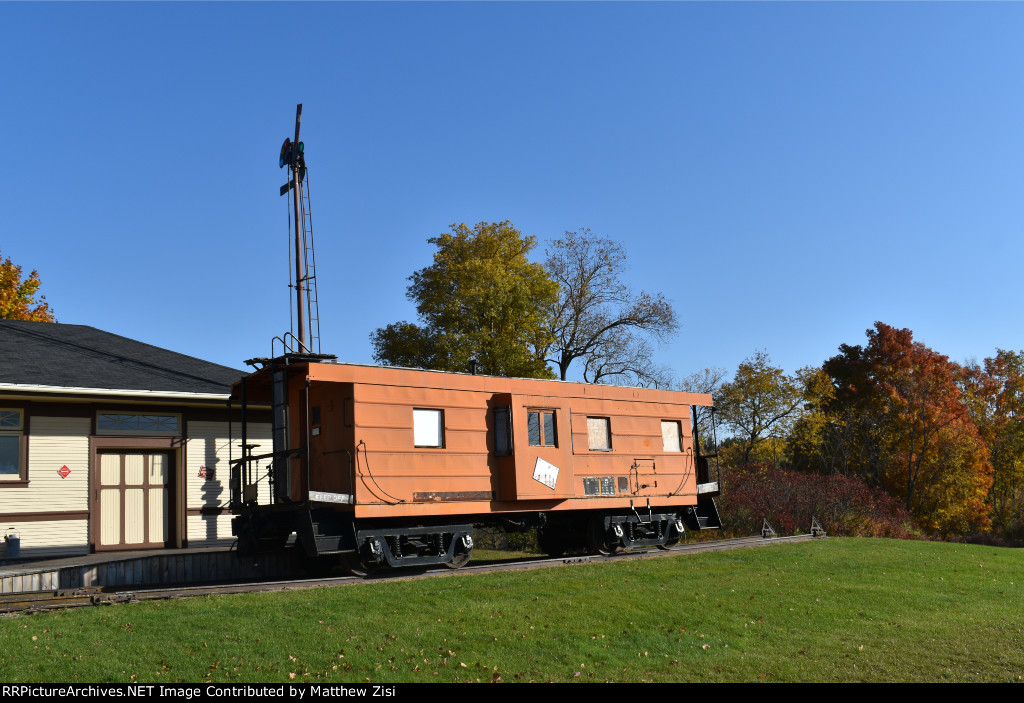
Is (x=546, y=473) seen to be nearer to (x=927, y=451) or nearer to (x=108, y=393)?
(x=108, y=393)

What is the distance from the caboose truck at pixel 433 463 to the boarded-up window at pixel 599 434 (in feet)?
0.09

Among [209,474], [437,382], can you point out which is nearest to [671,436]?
[437,382]

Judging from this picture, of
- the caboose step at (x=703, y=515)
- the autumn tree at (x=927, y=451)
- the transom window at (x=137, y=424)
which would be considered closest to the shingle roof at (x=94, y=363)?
the transom window at (x=137, y=424)

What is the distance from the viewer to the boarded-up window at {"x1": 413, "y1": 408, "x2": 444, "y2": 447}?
48.4ft

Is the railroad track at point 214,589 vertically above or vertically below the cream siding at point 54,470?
below

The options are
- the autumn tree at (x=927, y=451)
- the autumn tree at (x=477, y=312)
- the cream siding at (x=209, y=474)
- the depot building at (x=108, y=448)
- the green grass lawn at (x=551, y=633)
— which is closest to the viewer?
the green grass lawn at (x=551, y=633)

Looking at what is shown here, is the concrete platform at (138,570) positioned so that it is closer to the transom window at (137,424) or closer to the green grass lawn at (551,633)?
the transom window at (137,424)

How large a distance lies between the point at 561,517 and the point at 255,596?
7.24m

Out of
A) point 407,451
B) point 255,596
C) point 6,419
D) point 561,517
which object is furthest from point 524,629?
point 6,419

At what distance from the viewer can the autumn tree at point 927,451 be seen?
40625 millimetres

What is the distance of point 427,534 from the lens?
49.0 feet
